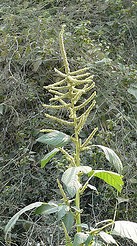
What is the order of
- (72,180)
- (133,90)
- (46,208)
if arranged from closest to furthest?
1. (72,180)
2. (46,208)
3. (133,90)

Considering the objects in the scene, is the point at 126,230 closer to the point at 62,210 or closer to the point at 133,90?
the point at 62,210

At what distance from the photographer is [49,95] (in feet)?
10.2

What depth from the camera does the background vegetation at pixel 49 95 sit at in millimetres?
2473

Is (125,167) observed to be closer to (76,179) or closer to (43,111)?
(43,111)

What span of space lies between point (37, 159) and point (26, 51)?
899 mm

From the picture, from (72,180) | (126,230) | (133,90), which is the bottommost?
(133,90)

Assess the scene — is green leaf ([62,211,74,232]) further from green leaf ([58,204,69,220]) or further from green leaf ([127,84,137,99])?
green leaf ([127,84,137,99])

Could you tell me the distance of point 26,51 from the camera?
3312mm

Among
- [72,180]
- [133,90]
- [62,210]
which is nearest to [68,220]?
[62,210]

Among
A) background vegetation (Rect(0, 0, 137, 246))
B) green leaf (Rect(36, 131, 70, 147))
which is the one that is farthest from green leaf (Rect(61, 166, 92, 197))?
background vegetation (Rect(0, 0, 137, 246))

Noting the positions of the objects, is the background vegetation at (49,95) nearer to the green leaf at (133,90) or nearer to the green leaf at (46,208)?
the green leaf at (133,90)

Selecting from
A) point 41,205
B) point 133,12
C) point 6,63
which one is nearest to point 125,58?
point 133,12

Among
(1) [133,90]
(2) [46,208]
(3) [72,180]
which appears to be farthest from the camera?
(1) [133,90]

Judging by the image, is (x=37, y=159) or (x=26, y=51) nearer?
(x=37, y=159)
